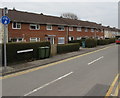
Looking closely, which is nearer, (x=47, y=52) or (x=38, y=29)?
(x=47, y=52)

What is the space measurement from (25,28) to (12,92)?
20.7m

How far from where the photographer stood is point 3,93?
6480 millimetres

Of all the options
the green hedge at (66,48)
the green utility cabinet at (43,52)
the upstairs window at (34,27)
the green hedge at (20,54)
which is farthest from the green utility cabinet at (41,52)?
the upstairs window at (34,27)

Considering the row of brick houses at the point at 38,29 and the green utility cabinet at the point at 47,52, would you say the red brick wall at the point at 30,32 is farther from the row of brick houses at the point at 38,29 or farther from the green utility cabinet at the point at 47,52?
the green utility cabinet at the point at 47,52

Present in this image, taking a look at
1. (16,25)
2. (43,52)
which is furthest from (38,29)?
(43,52)

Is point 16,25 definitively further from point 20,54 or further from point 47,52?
point 20,54

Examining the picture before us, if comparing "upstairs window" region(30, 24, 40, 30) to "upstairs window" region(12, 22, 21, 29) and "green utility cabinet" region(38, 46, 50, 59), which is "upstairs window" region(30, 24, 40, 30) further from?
"green utility cabinet" region(38, 46, 50, 59)

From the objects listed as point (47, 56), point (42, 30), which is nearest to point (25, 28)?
point (42, 30)

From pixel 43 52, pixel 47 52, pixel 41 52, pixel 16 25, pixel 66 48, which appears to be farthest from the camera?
pixel 16 25

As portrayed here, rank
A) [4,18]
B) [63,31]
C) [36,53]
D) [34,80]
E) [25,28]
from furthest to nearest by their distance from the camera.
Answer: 1. [63,31]
2. [25,28]
3. [36,53]
4. [4,18]
5. [34,80]

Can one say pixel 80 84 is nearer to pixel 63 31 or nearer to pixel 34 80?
pixel 34 80

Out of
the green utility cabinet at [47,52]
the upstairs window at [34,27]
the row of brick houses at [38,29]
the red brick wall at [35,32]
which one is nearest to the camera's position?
the green utility cabinet at [47,52]

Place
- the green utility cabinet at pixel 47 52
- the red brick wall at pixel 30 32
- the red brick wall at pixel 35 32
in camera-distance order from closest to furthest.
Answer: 1. the green utility cabinet at pixel 47 52
2. the red brick wall at pixel 30 32
3. the red brick wall at pixel 35 32

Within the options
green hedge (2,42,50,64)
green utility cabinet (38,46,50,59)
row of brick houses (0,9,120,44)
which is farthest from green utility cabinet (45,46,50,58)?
row of brick houses (0,9,120,44)
